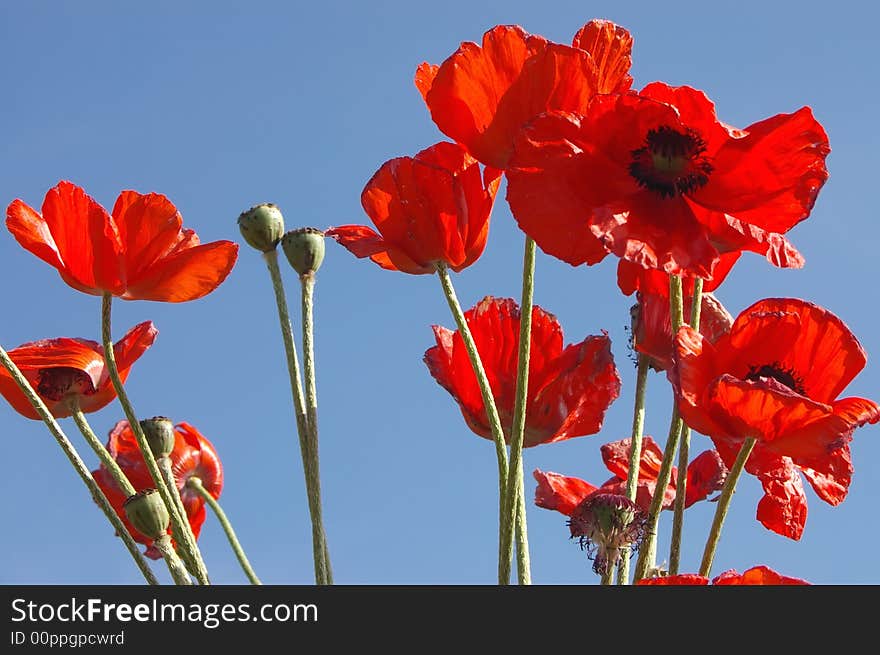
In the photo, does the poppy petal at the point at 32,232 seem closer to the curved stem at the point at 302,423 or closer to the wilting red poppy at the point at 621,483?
the curved stem at the point at 302,423

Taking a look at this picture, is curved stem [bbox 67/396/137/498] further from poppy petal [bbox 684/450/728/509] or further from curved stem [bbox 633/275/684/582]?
poppy petal [bbox 684/450/728/509]

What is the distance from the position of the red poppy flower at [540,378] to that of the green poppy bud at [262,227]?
0.85 feet

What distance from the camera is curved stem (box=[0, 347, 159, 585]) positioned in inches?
61.9

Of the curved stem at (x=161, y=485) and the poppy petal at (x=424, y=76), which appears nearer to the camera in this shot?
the curved stem at (x=161, y=485)

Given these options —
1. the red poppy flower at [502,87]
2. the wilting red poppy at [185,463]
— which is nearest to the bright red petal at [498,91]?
the red poppy flower at [502,87]

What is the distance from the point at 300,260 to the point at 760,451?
67cm

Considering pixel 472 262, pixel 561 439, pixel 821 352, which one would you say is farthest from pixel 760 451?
pixel 472 262

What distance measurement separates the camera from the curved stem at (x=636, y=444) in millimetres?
1690

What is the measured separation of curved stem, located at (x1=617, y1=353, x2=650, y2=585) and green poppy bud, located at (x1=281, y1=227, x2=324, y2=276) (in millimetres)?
461

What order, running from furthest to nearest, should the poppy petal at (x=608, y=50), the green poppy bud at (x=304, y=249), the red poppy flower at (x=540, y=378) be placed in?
the green poppy bud at (x=304, y=249), the red poppy flower at (x=540, y=378), the poppy petal at (x=608, y=50)

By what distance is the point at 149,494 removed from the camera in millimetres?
1644

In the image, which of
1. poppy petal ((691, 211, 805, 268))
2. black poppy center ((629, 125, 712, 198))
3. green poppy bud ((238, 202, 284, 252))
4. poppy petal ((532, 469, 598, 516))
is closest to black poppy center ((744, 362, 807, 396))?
poppy petal ((691, 211, 805, 268))

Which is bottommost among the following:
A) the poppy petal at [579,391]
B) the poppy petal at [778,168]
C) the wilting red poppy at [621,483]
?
the wilting red poppy at [621,483]
